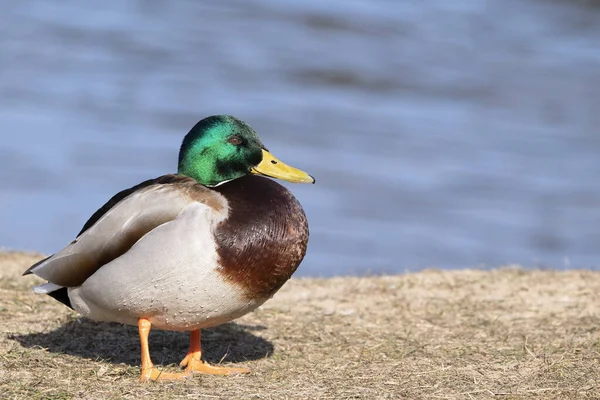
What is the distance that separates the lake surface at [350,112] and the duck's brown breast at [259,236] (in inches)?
135

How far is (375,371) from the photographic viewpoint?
4.84m

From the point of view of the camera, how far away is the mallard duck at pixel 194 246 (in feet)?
14.4

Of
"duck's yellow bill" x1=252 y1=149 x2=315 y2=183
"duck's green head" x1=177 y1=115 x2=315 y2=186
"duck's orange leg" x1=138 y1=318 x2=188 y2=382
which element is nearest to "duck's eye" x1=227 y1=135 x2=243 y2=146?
"duck's green head" x1=177 y1=115 x2=315 y2=186

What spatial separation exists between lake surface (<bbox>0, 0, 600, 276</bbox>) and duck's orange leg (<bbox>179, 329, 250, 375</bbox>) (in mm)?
3009

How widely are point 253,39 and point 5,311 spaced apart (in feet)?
39.7

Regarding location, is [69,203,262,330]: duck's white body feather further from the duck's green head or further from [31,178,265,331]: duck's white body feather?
the duck's green head

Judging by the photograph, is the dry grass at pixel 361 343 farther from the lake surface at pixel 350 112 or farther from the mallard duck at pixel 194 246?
the lake surface at pixel 350 112

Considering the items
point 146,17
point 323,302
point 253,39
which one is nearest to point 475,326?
point 323,302

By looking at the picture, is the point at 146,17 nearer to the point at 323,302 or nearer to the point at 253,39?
the point at 253,39

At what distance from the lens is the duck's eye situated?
4703mm

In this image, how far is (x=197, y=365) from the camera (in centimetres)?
484

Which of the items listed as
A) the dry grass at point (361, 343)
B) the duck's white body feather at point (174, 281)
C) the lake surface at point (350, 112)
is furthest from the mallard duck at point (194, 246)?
the lake surface at point (350, 112)

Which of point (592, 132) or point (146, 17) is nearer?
point (592, 132)

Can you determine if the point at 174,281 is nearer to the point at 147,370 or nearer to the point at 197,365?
the point at 147,370
